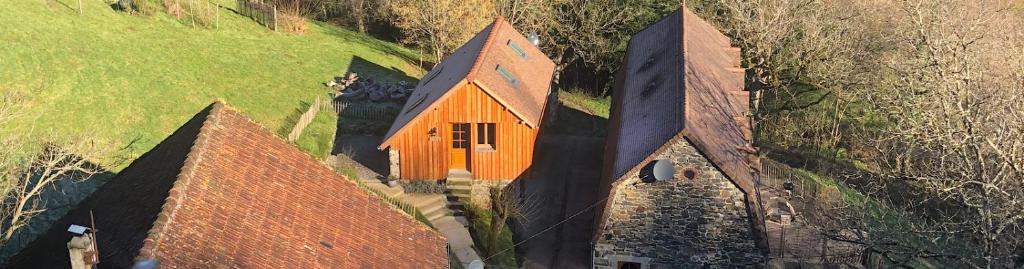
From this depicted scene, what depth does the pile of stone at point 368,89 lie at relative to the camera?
36875 mm

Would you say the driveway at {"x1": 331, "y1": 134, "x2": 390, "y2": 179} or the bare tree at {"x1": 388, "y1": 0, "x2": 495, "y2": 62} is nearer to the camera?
the driveway at {"x1": 331, "y1": 134, "x2": 390, "y2": 179}

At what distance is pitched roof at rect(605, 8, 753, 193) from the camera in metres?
22.0

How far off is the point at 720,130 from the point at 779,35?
13511 mm

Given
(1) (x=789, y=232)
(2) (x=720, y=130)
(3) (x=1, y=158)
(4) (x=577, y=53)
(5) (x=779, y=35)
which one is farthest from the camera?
(4) (x=577, y=53)

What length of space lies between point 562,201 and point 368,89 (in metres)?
12.6

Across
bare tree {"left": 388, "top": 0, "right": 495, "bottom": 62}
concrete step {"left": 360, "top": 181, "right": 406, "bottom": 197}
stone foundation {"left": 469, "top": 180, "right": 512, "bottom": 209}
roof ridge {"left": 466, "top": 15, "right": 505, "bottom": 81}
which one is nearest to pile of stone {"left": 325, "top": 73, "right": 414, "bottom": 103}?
bare tree {"left": 388, "top": 0, "right": 495, "bottom": 62}

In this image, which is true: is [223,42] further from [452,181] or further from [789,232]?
[789,232]

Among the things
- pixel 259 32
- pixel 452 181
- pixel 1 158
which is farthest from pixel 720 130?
pixel 259 32

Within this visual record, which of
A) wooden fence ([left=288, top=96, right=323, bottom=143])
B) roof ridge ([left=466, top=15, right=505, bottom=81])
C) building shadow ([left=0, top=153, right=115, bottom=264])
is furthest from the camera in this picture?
wooden fence ([left=288, top=96, right=323, bottom=143])

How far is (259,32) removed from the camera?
44656mm

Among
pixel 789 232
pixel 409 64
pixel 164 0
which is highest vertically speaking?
pixel 164 0

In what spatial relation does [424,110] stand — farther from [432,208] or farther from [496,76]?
[432,208]

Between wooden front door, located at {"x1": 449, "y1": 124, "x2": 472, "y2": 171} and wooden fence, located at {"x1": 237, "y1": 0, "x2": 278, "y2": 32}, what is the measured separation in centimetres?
2149

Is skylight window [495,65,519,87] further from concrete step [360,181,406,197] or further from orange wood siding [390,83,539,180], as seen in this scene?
concrete step [360,181,406,197]
